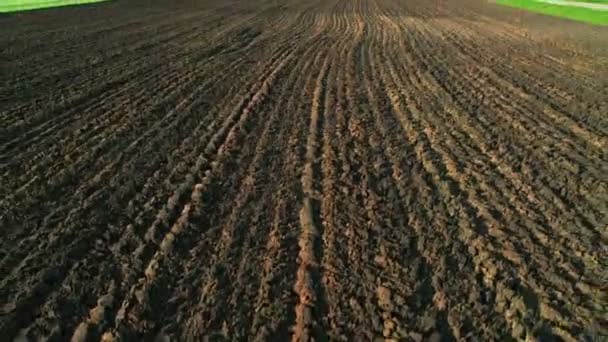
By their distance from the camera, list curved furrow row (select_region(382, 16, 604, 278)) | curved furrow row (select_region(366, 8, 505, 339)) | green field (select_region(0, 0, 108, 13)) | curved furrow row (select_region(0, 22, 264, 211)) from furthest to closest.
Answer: green field (select_region(0, 0, 108, 13)) → curved furrow row (select_region(0, 22, 264, 211)) → curved furrow row (select_region(382, 16, 604, 278)) → curved furrow row (select_region(366, 8, 505, 339))

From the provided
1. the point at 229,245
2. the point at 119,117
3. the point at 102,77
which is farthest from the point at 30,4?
the point at 229,245

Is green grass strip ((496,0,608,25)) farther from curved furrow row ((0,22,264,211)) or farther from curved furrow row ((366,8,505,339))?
curved furrow row ((366,8,505,339))

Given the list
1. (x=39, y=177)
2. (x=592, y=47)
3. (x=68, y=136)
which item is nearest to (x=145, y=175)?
(x=39, y=177)

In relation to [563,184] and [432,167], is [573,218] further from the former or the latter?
[432,167]

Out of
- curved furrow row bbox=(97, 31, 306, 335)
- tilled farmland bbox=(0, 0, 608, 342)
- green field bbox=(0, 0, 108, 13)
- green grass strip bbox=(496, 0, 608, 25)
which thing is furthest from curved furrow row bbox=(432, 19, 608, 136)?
green field bbox=(0, 0, 108, 13)

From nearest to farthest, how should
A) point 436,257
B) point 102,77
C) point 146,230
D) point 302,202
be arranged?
point 436,257, point 146,230, point 302,202, point 102,77

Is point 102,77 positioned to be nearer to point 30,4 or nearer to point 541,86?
point 541,86
